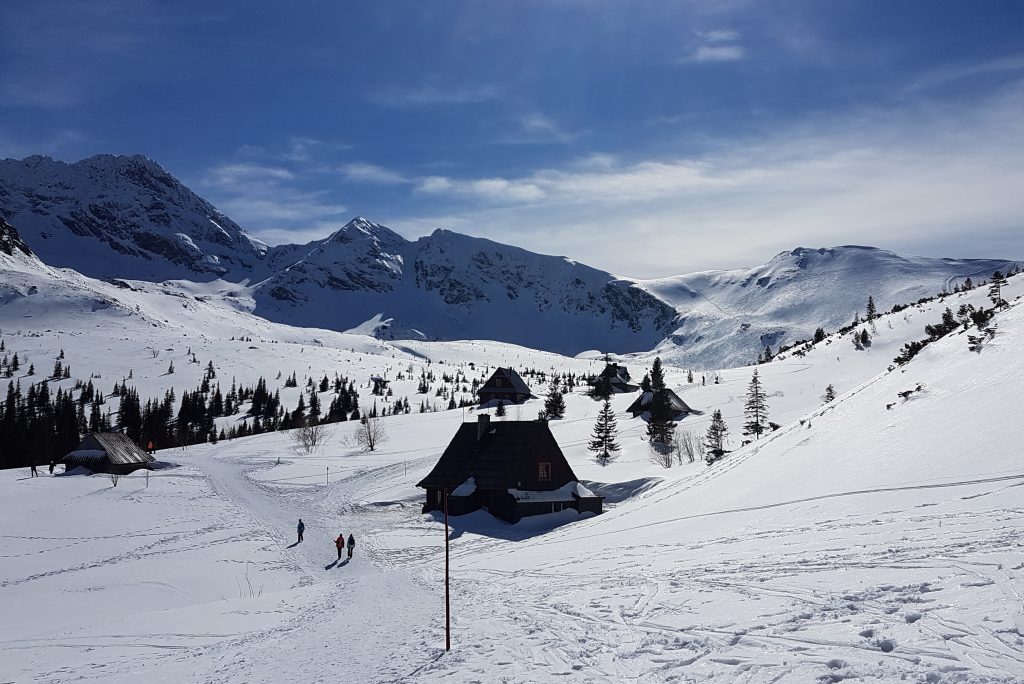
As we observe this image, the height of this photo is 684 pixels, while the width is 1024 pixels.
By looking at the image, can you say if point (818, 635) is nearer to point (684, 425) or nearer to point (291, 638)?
point (291, 638)

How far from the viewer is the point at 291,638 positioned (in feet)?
55.3

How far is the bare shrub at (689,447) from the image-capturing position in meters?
Result: 49.8

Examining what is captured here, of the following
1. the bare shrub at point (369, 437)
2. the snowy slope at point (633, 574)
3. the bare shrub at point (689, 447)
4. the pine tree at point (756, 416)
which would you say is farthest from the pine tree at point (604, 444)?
the bare shrub at point (369, 437)

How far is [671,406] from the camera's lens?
65250 millimetres

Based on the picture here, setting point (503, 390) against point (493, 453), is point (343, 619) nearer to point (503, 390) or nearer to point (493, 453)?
point (493, 453)

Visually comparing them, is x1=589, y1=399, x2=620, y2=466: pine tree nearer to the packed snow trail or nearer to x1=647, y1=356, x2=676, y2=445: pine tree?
x1=647, y1=356, x2=676, y2=445: pine tree

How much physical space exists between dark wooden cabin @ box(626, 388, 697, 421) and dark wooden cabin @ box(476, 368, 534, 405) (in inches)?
1451

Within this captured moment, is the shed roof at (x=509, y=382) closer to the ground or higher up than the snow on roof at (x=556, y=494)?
higher up

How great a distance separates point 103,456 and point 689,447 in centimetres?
5041

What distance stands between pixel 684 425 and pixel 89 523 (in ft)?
156

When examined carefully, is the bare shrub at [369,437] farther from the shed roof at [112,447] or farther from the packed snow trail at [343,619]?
the packed snow trail at [343,619]

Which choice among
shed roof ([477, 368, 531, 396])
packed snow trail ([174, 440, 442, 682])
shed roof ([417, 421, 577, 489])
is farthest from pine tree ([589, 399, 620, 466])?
shed roof ([477, 368, 531, 396])

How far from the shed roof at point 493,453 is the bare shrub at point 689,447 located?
12561mm

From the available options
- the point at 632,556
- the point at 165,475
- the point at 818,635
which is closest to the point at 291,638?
the point at 632,556
